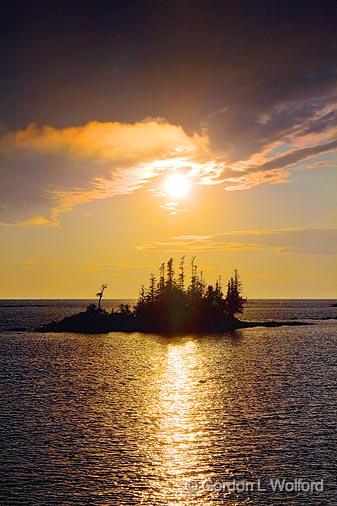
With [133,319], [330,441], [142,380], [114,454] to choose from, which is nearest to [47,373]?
[142,380]

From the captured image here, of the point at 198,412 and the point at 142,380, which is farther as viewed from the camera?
the point at 142,380

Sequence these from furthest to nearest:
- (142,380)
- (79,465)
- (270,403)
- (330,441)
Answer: (142,380), (270,403), (330,441), (79,465)

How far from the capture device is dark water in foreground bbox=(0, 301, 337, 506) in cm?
3578

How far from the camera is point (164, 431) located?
50344 millimetres

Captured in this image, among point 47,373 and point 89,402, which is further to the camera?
point 47,373

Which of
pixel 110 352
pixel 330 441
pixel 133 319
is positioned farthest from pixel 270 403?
pixel 133 319

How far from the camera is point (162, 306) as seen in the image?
192 meters

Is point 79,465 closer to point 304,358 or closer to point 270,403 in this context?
point 270,403

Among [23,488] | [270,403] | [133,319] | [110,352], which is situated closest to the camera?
[23,488]

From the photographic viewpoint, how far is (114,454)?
43.0 metres

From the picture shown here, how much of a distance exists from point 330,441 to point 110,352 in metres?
78.1

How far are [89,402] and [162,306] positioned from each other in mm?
128629

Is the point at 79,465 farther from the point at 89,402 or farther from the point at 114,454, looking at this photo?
the point at 89,402

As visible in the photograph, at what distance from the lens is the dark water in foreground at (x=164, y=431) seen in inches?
1409
